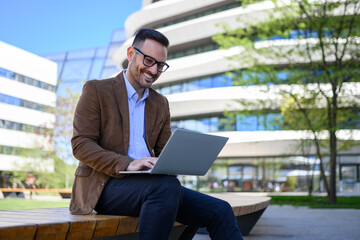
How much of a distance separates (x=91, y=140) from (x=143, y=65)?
0.62m

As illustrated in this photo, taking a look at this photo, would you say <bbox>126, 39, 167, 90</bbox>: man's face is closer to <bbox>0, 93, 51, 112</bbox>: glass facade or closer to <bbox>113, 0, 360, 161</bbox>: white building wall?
<bbox>113, 0, 360, 161</bbox>: white building wall

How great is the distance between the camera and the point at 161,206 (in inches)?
99.3

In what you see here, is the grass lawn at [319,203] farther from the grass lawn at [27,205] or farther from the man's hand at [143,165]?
the man's hand at [143,165]

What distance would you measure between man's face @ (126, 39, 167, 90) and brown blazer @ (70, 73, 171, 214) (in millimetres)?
100

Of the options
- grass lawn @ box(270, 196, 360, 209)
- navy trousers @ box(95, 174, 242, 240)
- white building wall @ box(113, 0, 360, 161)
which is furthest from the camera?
white building wall @ box(113, 0, 360, 161)

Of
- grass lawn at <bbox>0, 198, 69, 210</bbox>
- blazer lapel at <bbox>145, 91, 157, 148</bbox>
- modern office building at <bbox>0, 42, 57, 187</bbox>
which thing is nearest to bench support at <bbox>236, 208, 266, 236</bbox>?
blazer lapel at <bbox>145, 91, 157, 148</bbox>

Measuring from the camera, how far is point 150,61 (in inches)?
124

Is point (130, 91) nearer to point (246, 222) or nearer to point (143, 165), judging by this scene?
point (143, 165)

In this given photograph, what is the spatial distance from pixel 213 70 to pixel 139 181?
112ft

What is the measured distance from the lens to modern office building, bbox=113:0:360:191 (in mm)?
35406

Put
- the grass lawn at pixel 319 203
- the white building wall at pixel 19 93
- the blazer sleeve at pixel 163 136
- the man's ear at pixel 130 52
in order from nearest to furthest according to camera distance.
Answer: the man's ear at pixel 130 52 → the blazer sleeve at pixel 163 136 → the grass lawn at pixel 319 203 → the white building wall at pixel 19 93

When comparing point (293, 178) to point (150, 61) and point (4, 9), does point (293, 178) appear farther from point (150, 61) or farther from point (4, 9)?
point (4, 9)

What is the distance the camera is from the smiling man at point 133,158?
8.54 feet

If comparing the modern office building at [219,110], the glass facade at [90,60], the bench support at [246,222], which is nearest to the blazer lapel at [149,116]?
the bench support at [246,222]
